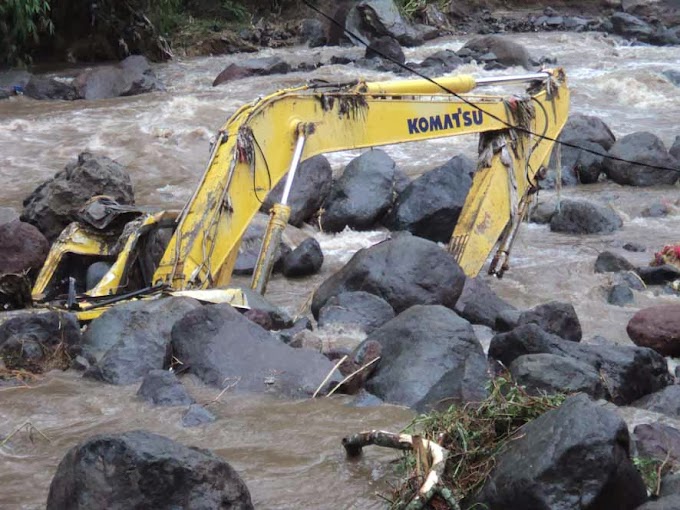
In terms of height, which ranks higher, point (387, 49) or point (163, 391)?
point (163, 391)

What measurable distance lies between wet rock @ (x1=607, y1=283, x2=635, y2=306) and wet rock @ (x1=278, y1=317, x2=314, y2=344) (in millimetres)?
3002

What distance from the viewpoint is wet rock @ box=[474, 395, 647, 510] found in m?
3.92

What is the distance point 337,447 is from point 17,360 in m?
2.33

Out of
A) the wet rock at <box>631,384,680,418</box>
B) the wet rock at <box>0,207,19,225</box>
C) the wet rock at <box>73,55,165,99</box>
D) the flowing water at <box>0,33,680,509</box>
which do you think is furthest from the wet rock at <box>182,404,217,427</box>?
the wet rock at <box>73,55,165,99</box>

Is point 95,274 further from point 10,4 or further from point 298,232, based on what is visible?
point 10,4

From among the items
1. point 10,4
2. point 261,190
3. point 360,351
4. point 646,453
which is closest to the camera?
point 646,453

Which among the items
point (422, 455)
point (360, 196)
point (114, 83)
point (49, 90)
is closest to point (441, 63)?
point (114, 83)

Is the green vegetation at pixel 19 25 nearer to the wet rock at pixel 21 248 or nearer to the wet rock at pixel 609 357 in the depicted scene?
the wet rock at pixel 21 248

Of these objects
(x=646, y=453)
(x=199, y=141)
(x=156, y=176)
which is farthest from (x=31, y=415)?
(x=199, y=141)

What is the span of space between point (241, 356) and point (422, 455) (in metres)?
2.15

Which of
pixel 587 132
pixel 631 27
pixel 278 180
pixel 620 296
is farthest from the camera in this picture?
pixel 631 27

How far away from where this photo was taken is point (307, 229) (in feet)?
37.0

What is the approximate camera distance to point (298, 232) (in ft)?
35.5

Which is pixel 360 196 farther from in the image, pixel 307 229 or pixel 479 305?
pixel 479 305
